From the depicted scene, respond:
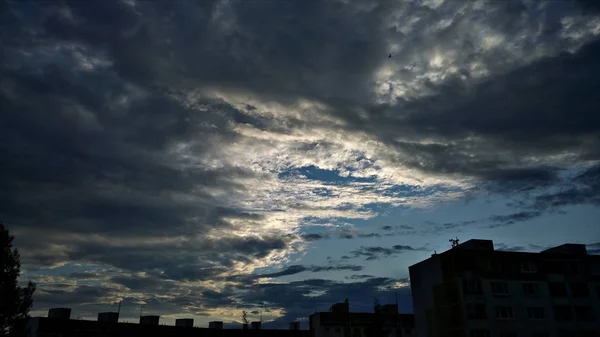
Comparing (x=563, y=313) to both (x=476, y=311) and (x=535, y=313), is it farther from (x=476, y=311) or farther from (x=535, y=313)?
(x=476, y=311)

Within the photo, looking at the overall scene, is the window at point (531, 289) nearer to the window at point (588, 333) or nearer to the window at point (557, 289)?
the window at point (557, 289)

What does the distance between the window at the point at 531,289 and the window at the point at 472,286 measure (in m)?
8.38

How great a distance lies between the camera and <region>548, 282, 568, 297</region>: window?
76125 millimetres

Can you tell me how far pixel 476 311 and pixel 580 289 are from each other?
2128cm

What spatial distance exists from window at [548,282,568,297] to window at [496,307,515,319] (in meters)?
9.54

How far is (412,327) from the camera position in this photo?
109m

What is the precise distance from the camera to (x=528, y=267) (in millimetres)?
76500

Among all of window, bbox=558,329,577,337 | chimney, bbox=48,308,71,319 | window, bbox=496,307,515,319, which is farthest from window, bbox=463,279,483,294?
chimney, bbox=48,308,71,319

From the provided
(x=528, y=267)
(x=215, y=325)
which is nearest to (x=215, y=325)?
(x=215, y=325)

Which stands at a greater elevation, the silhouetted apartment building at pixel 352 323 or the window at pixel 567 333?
the silhouetted apartment building at pixel 352 323

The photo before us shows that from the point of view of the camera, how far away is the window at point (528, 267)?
76125 mm

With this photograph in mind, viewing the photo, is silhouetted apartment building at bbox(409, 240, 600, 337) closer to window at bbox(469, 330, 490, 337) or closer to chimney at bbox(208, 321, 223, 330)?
window at bbox(469, 330, 490, 337)

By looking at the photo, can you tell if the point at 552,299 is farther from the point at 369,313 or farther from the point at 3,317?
the point at 3,317

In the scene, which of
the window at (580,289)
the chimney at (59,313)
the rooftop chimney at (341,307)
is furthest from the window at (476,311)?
the chimney at (59,313)
